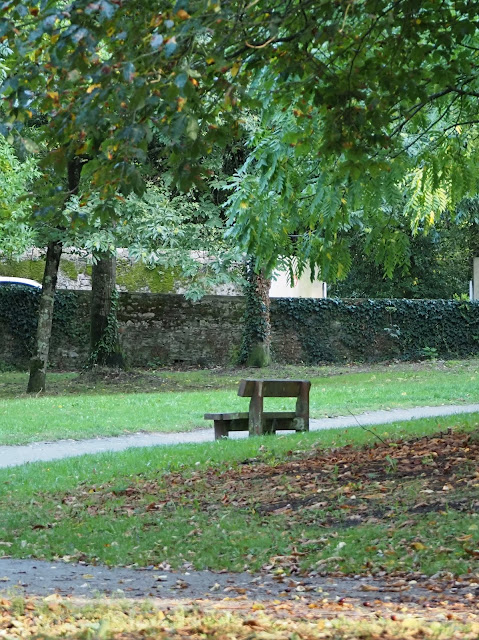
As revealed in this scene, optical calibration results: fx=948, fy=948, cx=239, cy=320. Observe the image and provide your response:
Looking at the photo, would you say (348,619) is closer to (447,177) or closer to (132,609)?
(132,609)

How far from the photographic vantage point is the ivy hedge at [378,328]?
30.6 m

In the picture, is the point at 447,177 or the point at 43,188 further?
the point at 447,177

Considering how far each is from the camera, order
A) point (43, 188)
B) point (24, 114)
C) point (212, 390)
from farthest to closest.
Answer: point (212, 390) → point (43, 188) → point (24, 114)

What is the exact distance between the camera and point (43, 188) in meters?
6.48

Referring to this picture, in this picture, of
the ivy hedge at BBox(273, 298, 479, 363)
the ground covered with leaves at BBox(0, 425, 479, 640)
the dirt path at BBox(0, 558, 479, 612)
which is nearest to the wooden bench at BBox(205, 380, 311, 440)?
the ground covered with leaves at BBox(0, 425, 479, 640)

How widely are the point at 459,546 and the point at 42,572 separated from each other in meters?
2.91

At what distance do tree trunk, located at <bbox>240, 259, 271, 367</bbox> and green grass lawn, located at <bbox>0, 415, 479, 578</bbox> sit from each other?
16.1m

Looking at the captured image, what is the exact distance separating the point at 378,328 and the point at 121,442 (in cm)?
1871

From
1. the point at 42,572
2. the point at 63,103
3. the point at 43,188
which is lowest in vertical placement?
the point at 42,572

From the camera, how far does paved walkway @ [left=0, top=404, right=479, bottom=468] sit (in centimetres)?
1270

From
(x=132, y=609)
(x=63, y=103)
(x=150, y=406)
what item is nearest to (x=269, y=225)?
(x=63, y=103)

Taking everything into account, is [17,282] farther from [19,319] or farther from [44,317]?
[44,317]

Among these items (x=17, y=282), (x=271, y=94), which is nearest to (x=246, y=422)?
(x=271, y=94)

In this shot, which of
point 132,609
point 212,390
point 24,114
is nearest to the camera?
point 132,609
